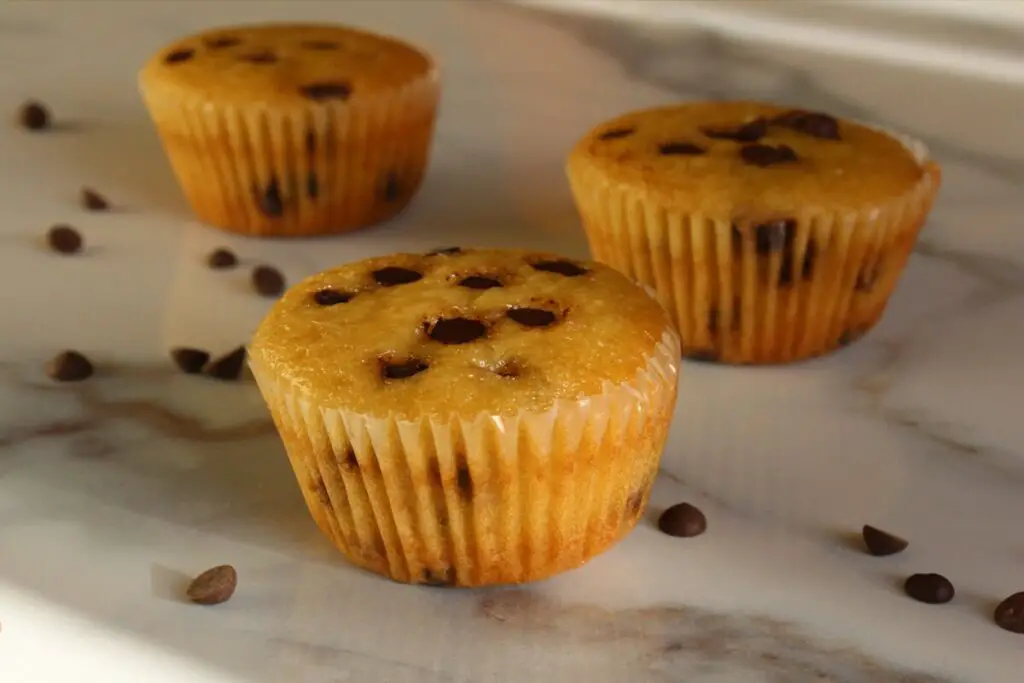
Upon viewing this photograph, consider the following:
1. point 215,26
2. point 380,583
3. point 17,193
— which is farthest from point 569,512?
point 215,26

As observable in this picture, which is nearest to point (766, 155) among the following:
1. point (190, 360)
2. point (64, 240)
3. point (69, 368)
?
point (190, 360)

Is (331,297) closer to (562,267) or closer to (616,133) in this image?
(562,267)

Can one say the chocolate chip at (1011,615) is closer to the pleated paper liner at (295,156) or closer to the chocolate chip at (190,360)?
the chocolate chip at (190,360)

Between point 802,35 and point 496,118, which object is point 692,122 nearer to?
point 802,35

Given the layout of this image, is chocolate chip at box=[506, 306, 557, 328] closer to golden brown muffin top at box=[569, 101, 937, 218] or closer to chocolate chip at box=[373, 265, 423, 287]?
chocolate chip at box=[373, 265, 423, 287]

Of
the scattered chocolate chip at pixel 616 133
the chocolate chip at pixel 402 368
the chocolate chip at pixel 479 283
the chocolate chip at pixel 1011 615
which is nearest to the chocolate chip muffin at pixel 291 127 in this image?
the scattered chocolate chip at pixel 616 133

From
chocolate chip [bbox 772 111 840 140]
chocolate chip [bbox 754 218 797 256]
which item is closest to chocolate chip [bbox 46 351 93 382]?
chocolate chip [bbox 754 218 797 256]

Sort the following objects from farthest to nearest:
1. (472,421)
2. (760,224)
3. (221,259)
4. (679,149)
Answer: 1. (221,259)
2. (679,149)
3. (760,224)
4. (472,421)
